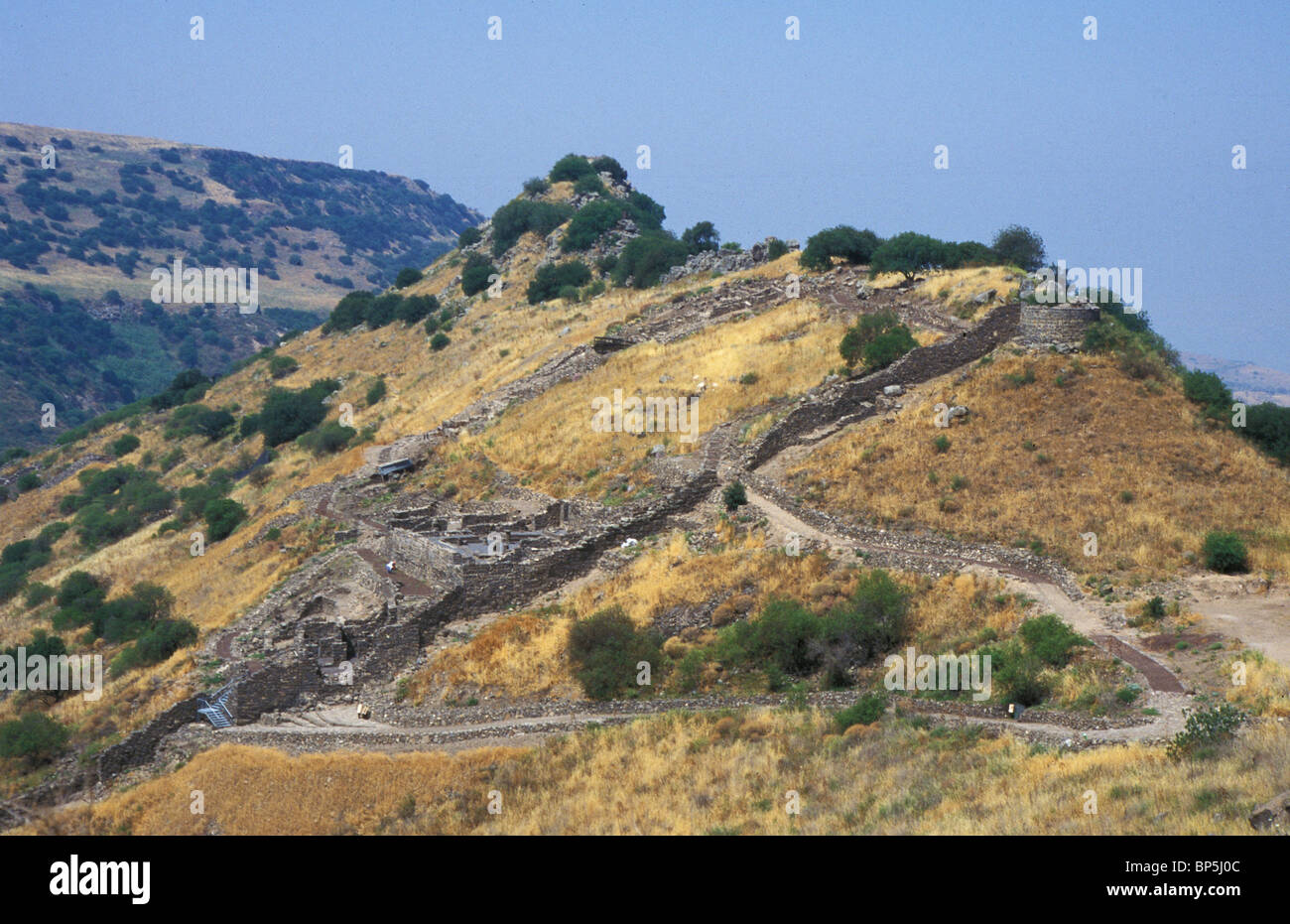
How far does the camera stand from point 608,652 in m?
21.3

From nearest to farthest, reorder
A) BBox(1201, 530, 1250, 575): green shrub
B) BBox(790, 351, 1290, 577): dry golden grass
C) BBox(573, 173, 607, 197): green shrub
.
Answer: BBox(1201, 530, 1250, 575): green shrub → BBox(790, 351, 1290, 577): dry golden grass → BBox(573, 173, 607, 197): green shrub

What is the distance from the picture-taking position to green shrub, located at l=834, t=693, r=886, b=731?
1736 cm

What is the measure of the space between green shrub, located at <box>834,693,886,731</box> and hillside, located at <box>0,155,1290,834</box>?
0.08 m

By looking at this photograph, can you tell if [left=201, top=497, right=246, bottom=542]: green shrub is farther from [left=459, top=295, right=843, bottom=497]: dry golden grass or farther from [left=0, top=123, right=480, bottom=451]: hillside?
[left=0, top=123, right=480, bottom=451]: hillside

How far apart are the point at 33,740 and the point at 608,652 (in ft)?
40.8

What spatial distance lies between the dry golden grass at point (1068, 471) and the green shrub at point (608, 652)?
738 centimetres

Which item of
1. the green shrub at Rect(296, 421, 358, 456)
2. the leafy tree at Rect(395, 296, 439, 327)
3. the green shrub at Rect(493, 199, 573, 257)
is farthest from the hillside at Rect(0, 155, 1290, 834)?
the green shrub at Rect(493, 199, 573, 257)

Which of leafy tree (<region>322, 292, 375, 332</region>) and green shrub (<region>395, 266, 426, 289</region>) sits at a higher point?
green shrub (<region>395, 266, 426, 289</region>)

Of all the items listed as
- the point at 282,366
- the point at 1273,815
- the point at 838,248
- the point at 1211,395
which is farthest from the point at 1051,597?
the point at 282,366

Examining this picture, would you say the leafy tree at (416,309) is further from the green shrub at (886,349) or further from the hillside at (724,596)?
the green shrub at (886,349)

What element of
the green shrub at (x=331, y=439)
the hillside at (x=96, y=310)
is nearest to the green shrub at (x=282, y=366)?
the green shrub at (x=331, y=439)

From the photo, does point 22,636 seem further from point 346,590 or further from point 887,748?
point 887,748
